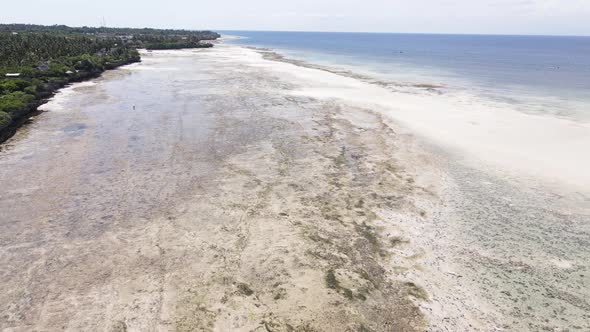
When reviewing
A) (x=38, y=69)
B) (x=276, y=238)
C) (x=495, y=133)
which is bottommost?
(x=276, y=238)

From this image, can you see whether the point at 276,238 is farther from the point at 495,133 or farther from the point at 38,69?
the point at 38,69

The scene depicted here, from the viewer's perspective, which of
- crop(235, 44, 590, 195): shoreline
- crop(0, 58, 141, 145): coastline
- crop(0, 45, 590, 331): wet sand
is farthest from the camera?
crop(0, 58, 141, 145): coastline

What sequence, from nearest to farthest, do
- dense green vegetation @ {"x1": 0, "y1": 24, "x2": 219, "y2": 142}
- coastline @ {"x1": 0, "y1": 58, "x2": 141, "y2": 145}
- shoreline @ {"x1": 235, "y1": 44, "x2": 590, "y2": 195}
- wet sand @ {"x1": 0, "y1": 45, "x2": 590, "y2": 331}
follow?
1. wet sand @ {"x1": 0, "y1": 45, "x2": 590, "y2": 331}
2. shoreline @ {"x1": 235, "y1": 44, "x2": 590, "y2": 195}
3. coastline @ {"x1": 0, "y1": 58, "x2": 141, "y2": 145}
4. dense green vegetation @ {"x1": 0, "y1": 24, "x2": 219, "y2": 142}

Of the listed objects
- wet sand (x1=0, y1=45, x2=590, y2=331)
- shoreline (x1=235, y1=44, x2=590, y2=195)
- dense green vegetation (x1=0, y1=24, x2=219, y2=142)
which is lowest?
wet sand (x1=0, y1=45, x2=590, y2=331)

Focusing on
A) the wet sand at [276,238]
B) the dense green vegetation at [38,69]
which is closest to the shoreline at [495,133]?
the wet sand at [276,238]

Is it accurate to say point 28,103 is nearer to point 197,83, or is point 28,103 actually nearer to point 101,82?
point 101,82

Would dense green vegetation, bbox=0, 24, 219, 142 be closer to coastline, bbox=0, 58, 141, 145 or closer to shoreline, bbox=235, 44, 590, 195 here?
coastline, bbox=0, 58, 141, 145

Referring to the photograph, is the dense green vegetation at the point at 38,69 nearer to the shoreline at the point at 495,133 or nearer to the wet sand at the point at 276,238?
the wet sand at the point at 276,238

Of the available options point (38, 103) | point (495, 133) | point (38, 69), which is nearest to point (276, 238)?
point (495, 133)

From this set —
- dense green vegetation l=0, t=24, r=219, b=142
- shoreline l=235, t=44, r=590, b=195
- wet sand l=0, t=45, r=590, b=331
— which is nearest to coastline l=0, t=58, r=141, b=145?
dense green vegetation l=0, t=24, r=219, b=142
